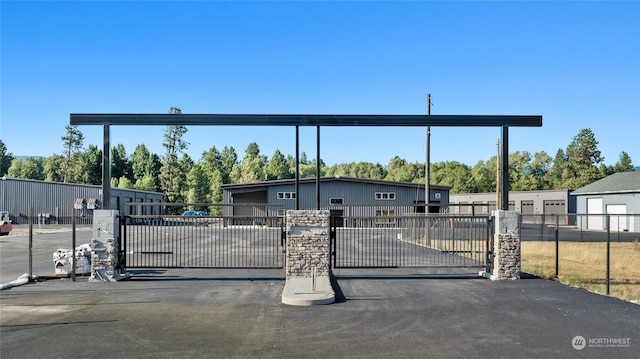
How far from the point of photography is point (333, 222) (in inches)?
562

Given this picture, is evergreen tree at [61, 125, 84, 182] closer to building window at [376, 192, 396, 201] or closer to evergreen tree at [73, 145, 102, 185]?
evergreen tree at [73, 145, 102, 185]

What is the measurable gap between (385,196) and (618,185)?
2337cm

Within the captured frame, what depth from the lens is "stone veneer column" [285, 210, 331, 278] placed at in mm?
13062

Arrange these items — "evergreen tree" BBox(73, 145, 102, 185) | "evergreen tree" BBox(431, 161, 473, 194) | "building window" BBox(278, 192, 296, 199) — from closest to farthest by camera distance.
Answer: "building window" BBox(278, 192, 296, 199), "evergreen tree" BBox(73, 145, 102, 185), "evergreen tree" BBox(431, 161, 473, 194)

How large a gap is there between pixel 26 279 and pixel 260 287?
22.3 ft

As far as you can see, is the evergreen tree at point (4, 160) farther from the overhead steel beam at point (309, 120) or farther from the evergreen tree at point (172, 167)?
the overhead steel beam at point (309, 120)

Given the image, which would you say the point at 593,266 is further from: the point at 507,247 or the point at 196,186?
the point at 196,186

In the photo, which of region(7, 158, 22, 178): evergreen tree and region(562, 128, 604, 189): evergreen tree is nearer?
region(562, 128, 604, 189): evergreen tree

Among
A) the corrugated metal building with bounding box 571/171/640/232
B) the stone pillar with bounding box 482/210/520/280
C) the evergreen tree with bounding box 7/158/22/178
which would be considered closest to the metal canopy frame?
the stone pillar with bounding box 482/210/520/280

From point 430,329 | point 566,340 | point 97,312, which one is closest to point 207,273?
point 97,312

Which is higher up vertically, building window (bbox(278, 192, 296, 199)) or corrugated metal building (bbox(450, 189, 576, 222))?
building window (bbox(278, 192, 296, 199))

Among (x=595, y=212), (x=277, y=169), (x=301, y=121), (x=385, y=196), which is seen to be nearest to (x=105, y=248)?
(x=301, y=121)

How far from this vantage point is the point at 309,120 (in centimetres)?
1387

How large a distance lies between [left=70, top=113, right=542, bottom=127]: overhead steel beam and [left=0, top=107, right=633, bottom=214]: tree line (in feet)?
189
